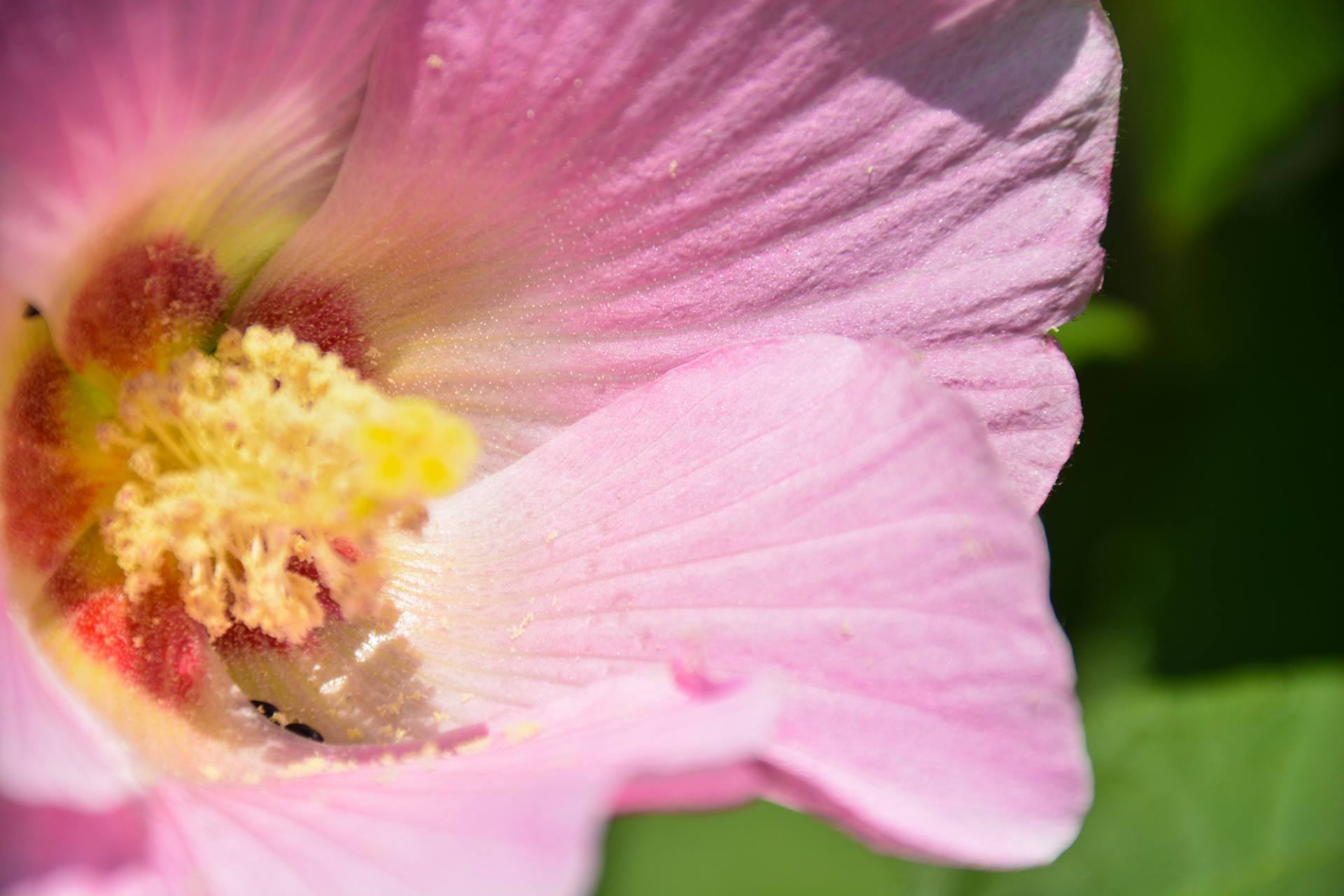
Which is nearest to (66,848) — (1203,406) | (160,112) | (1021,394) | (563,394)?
(160,112)

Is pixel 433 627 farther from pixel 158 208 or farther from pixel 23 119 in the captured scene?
pixel 23 119

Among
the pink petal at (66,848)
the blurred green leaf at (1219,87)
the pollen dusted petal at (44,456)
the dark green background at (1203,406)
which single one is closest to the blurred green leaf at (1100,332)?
the dark green background at (1203,406)

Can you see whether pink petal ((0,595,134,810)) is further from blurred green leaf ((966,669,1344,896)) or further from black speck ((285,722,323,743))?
blurred green leaf ((966,669,1344,896))

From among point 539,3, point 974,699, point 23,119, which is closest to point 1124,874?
point 974,699

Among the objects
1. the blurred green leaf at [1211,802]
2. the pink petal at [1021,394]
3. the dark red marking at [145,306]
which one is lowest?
the blurred green leaf at [1211,802]

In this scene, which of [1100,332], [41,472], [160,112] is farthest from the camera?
[1100,332]

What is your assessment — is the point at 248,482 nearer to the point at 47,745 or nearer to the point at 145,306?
the point at 145,306

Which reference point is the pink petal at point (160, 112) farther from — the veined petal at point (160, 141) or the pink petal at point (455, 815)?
the pink petal at point (455, 815)
